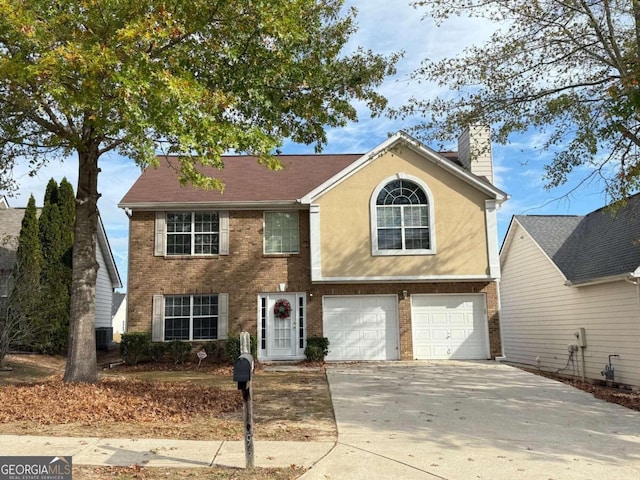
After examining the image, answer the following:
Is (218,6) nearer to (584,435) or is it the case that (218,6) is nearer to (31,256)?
(584,435)

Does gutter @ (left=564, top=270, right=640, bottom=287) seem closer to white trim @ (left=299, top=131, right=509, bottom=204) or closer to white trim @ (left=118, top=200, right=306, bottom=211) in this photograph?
white trim @ (left=299, top=131, right=509, bottom=204)

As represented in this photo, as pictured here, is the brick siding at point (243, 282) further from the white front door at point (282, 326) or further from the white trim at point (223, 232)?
the white front door at point (282, 326)

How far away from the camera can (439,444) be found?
6.93m

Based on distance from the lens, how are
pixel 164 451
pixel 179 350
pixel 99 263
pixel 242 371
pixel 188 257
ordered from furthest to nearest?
pixel 99 263 → pixel 188 257 → pixel 179 350 → pixel 164 451 → pixel 242 371

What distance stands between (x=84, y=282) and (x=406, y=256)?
9.51 meters

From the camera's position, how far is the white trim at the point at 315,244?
16172mm

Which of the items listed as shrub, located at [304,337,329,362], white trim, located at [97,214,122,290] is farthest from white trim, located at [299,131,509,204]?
white trim, located at [97,214,122,290]

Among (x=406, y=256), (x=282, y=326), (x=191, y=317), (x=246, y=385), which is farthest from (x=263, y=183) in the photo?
(x=246, y=385)

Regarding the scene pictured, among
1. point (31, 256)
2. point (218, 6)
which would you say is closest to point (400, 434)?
point (218, 6)

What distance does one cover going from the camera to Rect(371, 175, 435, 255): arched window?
1642 centimetres

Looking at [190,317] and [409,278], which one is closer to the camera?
[409,278]

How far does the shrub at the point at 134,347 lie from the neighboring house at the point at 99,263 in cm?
636

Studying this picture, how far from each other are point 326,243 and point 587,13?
9.14 m

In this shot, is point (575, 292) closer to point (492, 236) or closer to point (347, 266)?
point (492, 236)
